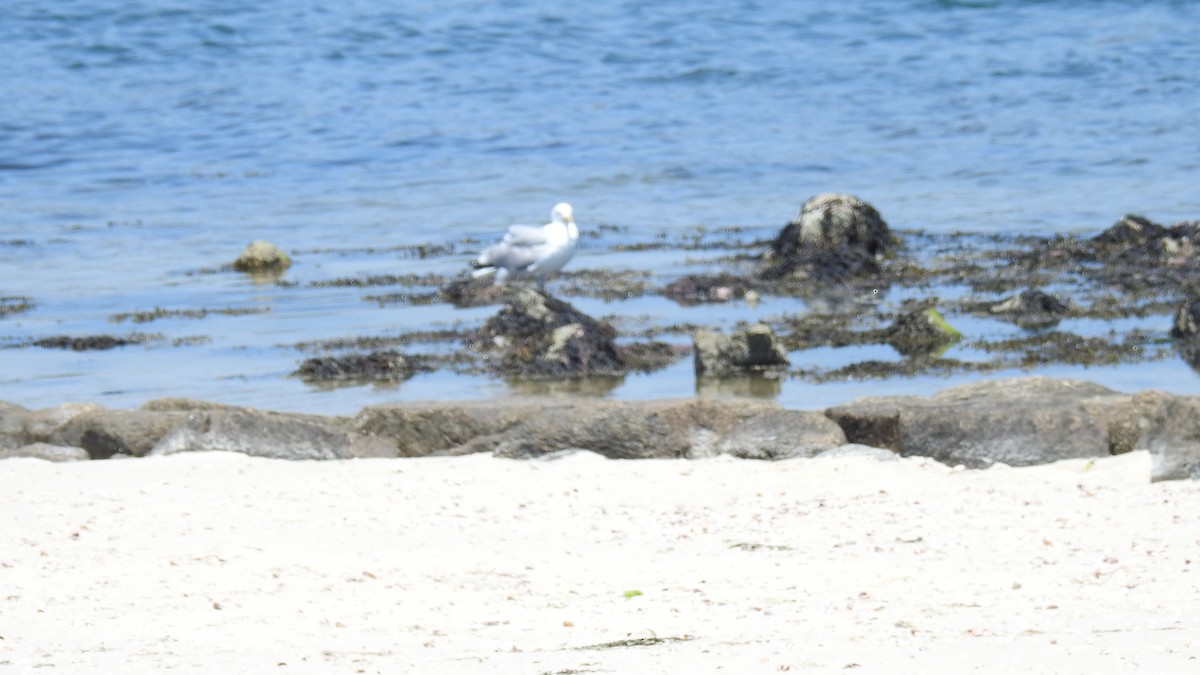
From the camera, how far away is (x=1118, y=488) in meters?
6.38

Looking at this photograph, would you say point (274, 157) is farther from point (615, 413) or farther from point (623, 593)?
point (623, 593)

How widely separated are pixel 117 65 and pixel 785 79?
47.5ft

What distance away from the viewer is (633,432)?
24.2ft

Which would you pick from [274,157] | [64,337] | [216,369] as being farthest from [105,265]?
[274,157]

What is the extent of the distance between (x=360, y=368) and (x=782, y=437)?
12.9 ft

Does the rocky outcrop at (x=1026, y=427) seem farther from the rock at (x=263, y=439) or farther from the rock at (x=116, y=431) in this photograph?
the rock at (x=116, y=431)

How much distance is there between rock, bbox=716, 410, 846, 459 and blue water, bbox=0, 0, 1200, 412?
2010 millimetres

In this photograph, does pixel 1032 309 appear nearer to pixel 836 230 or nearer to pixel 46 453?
pixel 836 230

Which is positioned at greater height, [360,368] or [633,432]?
[633,432]

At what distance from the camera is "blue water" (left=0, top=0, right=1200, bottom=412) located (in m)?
12.6

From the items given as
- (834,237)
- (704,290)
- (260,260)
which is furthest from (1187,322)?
(260,260)

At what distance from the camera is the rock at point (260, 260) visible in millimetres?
15266

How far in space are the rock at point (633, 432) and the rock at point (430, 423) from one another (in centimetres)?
23

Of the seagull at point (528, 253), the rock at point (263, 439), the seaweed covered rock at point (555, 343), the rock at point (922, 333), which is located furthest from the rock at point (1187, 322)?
the rock at point (263, 439)
